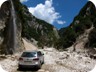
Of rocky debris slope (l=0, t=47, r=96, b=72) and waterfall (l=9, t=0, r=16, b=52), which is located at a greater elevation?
waterfall (l=9, t=0, r=16, b=52)

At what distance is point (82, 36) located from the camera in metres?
70.7

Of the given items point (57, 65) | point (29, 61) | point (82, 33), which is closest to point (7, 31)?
point (57, 65)

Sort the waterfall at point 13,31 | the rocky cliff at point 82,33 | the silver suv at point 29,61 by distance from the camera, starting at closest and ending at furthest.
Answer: the silver suv at point 29,61 < the waterfall at point 13,31 < the rocky cliff at point 82,33

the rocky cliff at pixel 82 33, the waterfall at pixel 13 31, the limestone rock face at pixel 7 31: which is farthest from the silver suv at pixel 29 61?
the rocky cliff at pixel 82 33

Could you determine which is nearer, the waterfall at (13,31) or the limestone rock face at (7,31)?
the limestone rock face at (7,31)

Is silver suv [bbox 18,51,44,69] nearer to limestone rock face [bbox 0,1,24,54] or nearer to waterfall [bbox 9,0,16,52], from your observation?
limestone rock face [bbox 0,1,24,54]

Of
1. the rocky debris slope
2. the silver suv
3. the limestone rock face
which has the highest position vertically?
the limestone rock face

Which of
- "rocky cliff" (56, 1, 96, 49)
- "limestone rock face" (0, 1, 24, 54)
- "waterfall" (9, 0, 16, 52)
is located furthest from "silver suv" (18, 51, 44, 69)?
"rocky cliff" (56, 1, 96, 49)

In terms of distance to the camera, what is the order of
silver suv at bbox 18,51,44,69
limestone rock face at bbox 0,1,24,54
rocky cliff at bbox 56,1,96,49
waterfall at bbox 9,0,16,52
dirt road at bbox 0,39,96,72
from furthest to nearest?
rocky cliff at bbox 56,1,96,49 < waterfall at bbox 9,0,16,52 < limestone rock face at bbox 0,1,24,54 < dirt road at bbox 0,39,96,72 < silver suv at bbox 18,51,44,69

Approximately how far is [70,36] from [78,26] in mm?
3617

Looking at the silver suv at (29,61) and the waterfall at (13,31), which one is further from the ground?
the waterfall at (13,31)

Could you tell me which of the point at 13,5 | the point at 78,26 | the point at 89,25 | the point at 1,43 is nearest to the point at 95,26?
the point at 89,25

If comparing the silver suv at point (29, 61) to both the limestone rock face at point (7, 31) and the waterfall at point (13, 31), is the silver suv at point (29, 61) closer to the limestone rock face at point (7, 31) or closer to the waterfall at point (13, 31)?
the limestone rock face at point (7, 31)

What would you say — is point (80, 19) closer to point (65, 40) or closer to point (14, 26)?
point (65, 40)
